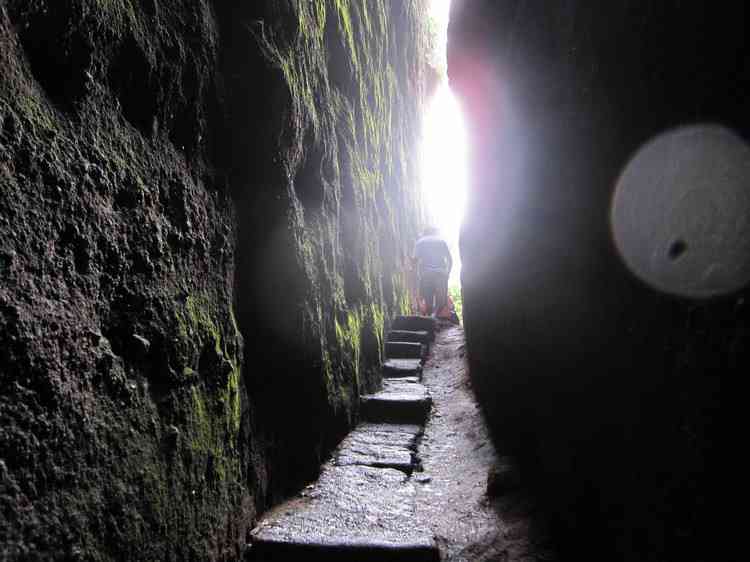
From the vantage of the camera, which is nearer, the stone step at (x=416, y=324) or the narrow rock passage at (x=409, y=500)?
the narrow rock passage at (x=409, y=500)

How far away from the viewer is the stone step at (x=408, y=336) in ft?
23.8

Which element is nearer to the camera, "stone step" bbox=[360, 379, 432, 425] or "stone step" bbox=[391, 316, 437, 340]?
"stone step" bbox=[360, 379, 432, 425]

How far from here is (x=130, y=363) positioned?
1601mm

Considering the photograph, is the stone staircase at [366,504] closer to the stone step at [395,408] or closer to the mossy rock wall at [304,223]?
the stone step at [395,408]

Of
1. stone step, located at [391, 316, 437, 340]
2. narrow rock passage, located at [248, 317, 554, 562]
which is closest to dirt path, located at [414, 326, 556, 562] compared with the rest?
narrow rock passage, located at [248, 317, 554, 562]

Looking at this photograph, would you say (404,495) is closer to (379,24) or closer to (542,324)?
(542,324)

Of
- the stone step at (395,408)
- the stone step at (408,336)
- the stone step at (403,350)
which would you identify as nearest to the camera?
the stone step at (395,408)

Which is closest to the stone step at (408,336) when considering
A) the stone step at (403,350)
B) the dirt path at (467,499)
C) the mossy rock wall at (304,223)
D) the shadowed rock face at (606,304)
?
the stone step at (403,350)

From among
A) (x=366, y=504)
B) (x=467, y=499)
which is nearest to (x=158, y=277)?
(x=366, y=504)

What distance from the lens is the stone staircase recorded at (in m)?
2.30

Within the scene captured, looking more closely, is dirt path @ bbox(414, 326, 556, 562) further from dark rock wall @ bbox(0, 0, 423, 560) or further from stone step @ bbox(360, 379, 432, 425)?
dark rock wall @ bbox(0, 0, 423, 560)

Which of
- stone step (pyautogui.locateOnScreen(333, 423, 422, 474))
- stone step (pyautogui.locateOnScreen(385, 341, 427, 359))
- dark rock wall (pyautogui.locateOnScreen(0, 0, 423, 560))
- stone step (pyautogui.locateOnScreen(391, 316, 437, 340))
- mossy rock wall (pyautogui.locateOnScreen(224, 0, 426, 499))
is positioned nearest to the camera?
dark rock wall (pyautogui.locateOnScreen(0, 0, 423, 560))

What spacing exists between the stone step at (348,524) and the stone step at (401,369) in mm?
2606

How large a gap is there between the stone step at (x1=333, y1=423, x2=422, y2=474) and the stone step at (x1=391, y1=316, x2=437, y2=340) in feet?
11.3
